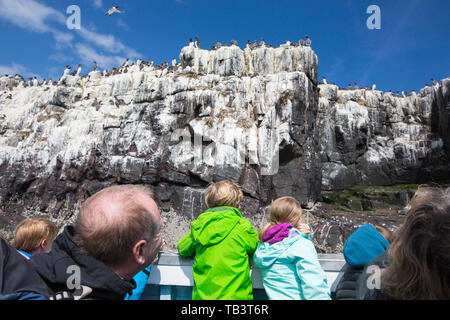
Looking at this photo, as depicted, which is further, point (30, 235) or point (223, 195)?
point (223, 195)

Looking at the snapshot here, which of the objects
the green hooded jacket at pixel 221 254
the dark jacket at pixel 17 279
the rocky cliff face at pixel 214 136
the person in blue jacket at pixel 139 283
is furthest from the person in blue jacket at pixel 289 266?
the rocky cliff face at pixel 214 136

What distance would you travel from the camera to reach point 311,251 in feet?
7.59

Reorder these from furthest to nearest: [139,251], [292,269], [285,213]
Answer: [285,213], [292,269], [139,251]

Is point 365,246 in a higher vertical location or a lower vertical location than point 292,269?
higher

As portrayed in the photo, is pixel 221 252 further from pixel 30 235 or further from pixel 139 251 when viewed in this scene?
pixel 30 235

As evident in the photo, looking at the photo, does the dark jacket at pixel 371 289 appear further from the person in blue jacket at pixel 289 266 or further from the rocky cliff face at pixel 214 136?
the rocky cliff face at pixel 214 136

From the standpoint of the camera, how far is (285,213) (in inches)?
104

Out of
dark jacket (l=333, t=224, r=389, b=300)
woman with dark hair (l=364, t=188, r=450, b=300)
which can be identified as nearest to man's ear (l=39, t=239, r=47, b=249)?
dark jacket (l=333, t=224, r=389, b=300)

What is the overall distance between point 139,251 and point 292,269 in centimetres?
138

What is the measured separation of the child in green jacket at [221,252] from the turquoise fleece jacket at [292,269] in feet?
0.70

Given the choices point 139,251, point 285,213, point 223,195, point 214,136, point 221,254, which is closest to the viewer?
point 139,251

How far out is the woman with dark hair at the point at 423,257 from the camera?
47.1 inches

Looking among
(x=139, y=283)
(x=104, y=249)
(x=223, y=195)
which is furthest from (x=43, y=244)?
(x=223, y=195)
